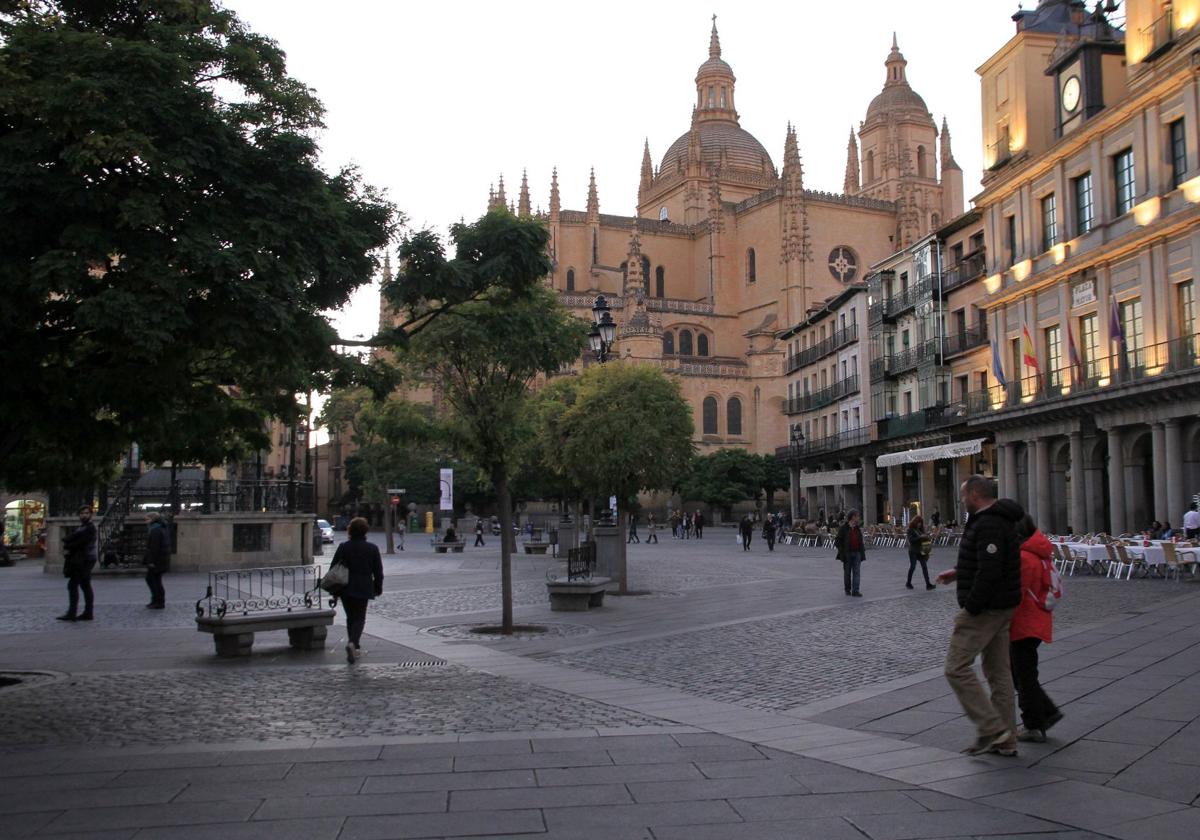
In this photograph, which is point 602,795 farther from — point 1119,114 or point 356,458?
point 356,458

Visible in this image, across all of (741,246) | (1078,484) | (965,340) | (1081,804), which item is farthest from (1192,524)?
(741,246)

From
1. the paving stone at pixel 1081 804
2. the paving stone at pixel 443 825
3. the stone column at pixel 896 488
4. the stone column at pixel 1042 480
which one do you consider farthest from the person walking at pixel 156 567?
the stone column at pixel 896 488

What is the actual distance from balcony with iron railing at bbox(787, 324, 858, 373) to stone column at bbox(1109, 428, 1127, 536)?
22599 millimetres

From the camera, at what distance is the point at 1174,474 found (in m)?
25.6

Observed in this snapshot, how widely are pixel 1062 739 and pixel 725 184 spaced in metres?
92.8

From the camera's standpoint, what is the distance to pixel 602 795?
19.0ft

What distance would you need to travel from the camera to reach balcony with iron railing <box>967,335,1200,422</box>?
82.1 feet

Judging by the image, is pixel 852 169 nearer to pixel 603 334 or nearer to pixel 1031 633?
pixel 603 334

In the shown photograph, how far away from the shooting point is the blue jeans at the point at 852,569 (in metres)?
19.0

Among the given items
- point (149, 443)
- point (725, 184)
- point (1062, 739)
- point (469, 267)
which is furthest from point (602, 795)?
point (725, 184)

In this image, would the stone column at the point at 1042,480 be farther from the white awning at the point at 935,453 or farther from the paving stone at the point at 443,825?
the paving stone at the point at 443,825

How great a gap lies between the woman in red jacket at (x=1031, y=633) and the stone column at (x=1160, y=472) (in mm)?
21585

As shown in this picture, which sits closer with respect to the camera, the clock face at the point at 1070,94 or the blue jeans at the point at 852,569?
the blue jeans at the point at 852,569

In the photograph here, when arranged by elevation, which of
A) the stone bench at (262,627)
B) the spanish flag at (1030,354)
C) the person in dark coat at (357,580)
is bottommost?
the stone bench at (262,627)
